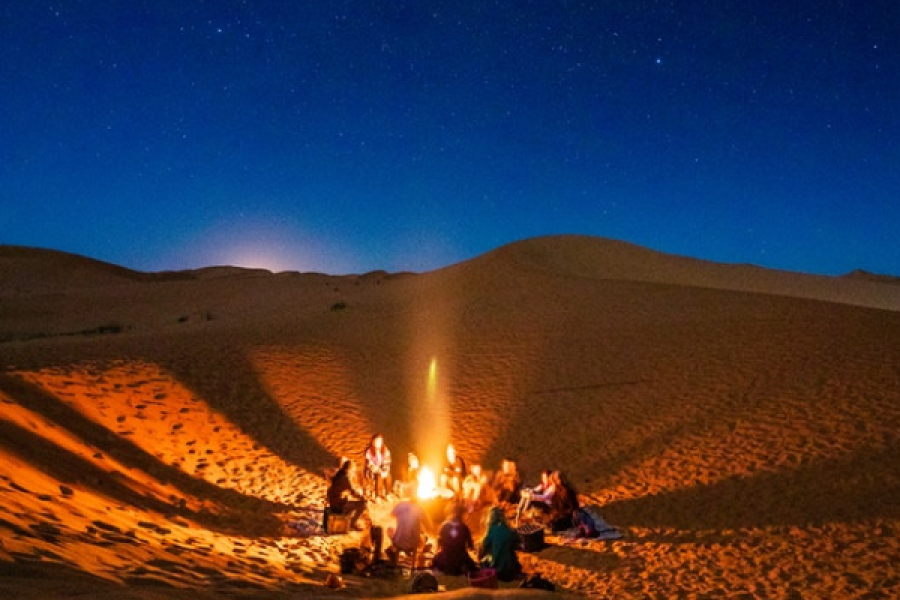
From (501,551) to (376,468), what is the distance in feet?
14.9

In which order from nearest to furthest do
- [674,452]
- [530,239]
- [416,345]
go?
1. [674,452]
2. [416,345]
3. [530,239]

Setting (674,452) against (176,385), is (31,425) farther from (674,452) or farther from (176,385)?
(674,452)

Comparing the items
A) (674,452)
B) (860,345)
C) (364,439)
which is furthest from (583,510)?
(860,345)

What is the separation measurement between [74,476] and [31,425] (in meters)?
2.31

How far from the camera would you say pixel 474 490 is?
1151 centimetres

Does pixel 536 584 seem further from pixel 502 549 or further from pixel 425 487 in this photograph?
pixel 425 487

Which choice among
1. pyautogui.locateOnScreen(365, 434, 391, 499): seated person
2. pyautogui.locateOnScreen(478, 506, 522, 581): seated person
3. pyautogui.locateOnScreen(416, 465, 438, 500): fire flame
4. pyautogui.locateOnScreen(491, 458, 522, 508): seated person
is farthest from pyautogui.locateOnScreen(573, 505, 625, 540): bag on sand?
pyautogui.locateOnScreen(365, 434, 391, 499): seated person

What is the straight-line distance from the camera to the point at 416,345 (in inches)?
917

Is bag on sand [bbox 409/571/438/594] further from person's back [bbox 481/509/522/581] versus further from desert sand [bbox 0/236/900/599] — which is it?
person's back [bbox 481/509/522/581]

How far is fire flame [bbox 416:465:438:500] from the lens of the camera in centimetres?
1188

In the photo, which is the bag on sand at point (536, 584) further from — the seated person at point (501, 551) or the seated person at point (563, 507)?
the seated person at point (563, 507)

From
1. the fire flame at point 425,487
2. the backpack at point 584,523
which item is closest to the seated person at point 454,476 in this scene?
the fire flame at point 425,487

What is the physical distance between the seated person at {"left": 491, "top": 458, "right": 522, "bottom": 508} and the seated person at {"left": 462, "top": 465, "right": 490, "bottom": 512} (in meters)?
0.29

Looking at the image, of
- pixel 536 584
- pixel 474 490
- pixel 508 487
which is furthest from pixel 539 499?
pixel 536 584
